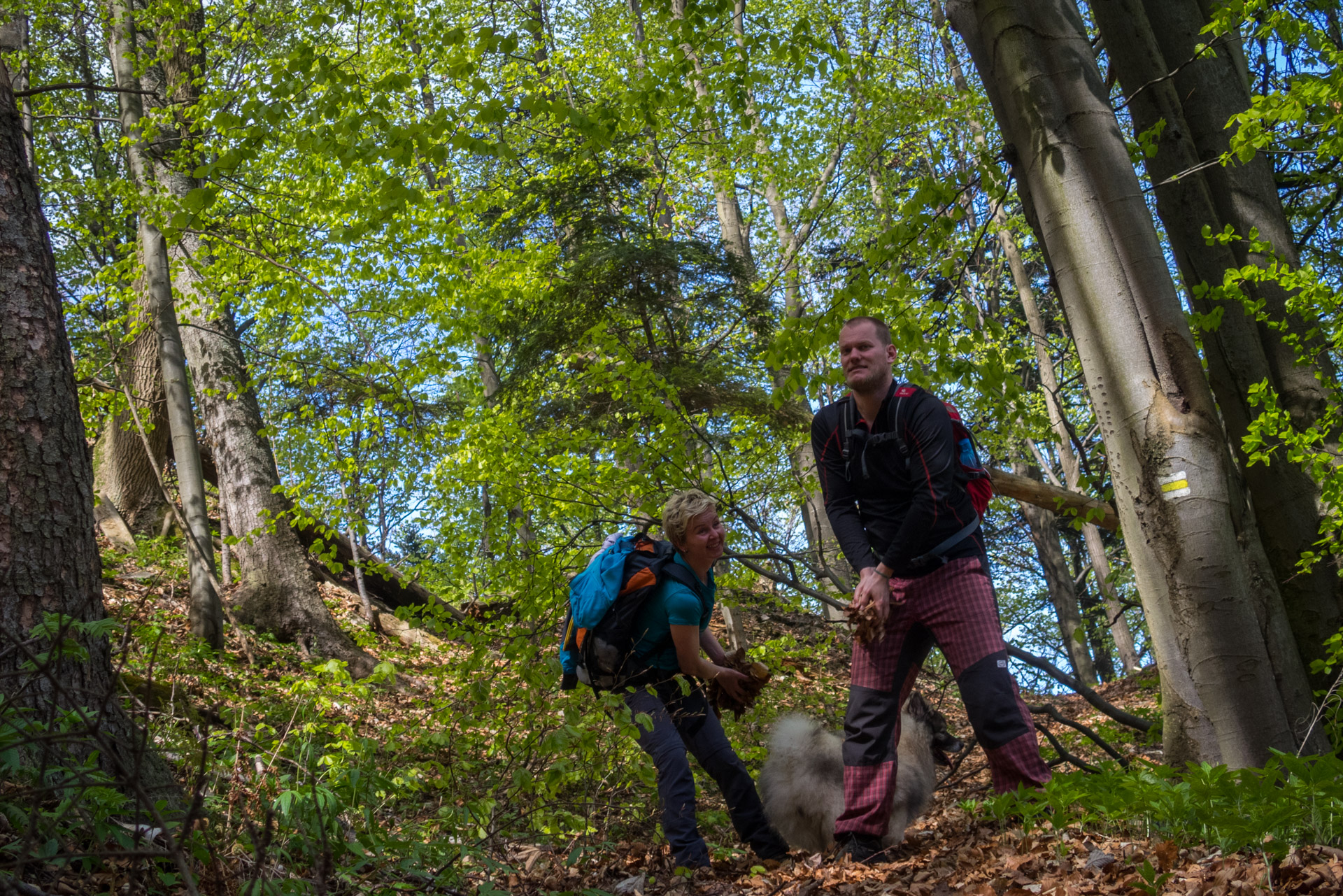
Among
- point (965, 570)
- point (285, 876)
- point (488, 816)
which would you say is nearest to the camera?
point (285, 876)

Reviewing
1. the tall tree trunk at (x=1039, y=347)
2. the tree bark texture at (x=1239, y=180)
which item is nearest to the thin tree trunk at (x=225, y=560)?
the tree bark texture at (x=1239, y=180)

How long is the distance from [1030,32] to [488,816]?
13.9ft

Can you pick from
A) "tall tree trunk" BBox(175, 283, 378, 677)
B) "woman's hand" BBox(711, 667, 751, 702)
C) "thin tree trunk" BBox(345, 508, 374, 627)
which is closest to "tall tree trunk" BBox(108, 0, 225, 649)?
"tall tree trunk" BBox(175, 283, 378, 677)

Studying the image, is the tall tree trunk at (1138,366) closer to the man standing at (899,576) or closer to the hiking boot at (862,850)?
the man standing at (899,576)

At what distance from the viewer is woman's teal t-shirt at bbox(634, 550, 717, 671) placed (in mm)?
4039

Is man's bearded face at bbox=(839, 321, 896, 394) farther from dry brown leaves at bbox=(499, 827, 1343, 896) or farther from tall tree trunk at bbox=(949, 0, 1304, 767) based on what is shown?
dry brown leaves at bbox=(499, 827, 1343, 896)

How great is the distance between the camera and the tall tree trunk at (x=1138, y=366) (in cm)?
376

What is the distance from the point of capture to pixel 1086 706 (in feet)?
39.8

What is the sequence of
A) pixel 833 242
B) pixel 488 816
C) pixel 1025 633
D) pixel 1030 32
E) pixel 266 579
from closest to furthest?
pixel 488 816 → pixel 1030 32 → pixel 266 579 → pixel 833 242 → pixel 1025 633

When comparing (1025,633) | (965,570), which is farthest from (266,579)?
(1025,633)

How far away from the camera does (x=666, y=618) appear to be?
4.15 metres

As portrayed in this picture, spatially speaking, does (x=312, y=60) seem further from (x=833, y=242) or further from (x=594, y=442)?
(x=833, y=242)

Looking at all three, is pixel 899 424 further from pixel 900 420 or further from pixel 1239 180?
pixel 1239 180

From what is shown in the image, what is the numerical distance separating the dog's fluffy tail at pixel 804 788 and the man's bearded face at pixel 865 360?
69.9 inches
